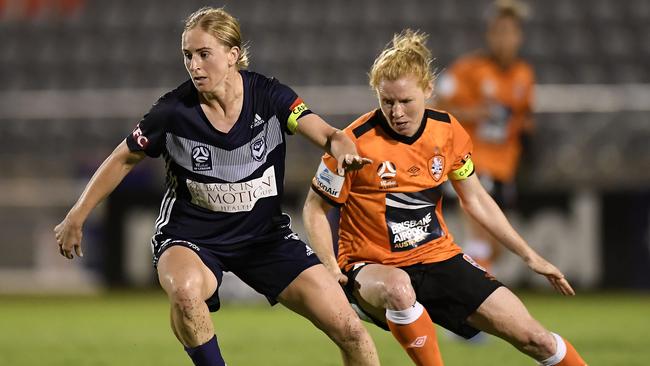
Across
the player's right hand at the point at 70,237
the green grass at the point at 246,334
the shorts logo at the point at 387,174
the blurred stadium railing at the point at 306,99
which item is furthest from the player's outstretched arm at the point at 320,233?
the blurred stadium railing at the point at 306,99

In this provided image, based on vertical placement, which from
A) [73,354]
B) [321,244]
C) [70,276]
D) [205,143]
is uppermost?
[205,143]

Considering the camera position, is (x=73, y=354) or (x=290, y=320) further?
(x=290, y=320)

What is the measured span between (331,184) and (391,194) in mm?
254

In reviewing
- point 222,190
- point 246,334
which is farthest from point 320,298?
point 246,334

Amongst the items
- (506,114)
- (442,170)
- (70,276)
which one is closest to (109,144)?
(70,276)

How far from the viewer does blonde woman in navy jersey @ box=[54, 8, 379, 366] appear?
13.9 ft

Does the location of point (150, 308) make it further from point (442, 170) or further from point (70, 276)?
point (442, 170)

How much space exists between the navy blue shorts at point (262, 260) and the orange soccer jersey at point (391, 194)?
278mm

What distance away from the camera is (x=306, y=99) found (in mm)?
11273

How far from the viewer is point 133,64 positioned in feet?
43.7

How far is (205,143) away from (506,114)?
3.71 metres

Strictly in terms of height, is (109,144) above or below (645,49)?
below

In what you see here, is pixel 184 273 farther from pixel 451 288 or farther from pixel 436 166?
pixel 436 166

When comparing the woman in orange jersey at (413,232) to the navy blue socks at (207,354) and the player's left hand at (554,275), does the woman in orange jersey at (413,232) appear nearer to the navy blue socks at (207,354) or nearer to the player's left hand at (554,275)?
the player's left hand at (554,275)
